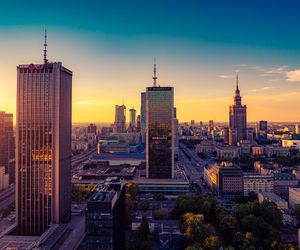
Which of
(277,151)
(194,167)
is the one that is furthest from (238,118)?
(194,167)

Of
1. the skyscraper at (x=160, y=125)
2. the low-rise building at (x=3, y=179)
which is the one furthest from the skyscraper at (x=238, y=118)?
the low-rise building at (x=3, y=179)

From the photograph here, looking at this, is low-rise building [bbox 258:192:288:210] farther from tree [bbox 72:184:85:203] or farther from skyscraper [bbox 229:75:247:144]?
skyscraper [bbox 229:75:247:144]

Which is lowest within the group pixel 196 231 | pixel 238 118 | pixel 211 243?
pixel 211 243

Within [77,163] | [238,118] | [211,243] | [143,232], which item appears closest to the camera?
[211,243]

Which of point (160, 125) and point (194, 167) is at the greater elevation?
point (160, 125)

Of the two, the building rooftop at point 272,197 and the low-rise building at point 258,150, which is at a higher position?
the low-rise building at point 258,150

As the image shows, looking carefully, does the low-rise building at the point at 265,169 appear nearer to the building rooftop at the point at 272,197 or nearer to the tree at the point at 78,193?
the building rooftop at the point at 272,197

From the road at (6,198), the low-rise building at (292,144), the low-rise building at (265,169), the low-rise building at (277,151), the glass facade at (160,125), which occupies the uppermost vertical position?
the glass facade at (160,125)

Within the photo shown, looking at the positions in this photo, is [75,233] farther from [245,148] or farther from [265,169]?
A: [245,148]

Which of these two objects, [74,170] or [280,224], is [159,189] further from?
[74,170]
